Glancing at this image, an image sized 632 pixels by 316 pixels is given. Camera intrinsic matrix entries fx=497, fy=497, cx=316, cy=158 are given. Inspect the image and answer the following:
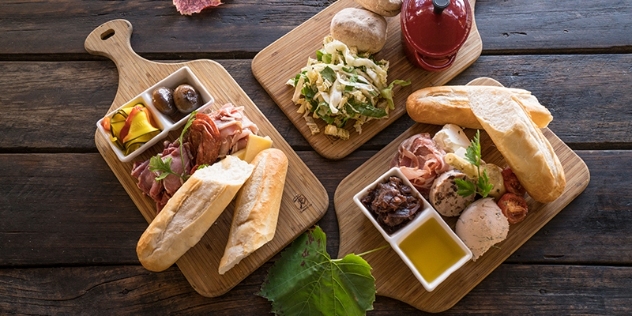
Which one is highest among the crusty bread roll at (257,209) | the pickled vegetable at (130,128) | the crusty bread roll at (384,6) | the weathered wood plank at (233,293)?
the crusty bread roll at (384,6)

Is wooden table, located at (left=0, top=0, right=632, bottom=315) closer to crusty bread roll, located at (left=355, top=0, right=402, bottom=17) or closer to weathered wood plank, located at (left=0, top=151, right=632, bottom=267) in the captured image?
weathered wood plank, located at (left=0, top=151, right=632, bottom=267)

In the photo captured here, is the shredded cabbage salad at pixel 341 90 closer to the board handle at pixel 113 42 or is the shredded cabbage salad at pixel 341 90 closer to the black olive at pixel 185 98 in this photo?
the black olive at pixel 185 98

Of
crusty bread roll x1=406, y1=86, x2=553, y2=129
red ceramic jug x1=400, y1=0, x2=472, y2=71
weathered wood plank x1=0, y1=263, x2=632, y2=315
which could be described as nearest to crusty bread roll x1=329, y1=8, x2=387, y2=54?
red ceramic jug x1=400, y1=0, x2=472, y2=71

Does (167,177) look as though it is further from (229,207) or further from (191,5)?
(191,5)

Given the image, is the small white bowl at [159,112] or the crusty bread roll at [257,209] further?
the small white bowl at [159,112]

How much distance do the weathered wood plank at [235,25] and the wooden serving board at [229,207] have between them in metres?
0.12

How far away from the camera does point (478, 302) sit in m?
2.38

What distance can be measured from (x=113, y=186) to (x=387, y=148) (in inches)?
55.6

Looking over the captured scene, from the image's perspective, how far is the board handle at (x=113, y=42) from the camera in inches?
106

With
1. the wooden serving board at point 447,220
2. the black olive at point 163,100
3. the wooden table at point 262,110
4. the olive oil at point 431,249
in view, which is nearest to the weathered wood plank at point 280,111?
the wooden table at point 262,110

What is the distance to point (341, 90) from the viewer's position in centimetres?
245

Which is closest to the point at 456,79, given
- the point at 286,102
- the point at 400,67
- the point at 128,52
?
the point at 400,67

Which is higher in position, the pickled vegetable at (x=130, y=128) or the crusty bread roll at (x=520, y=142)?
the pickled vegetable at (x=130, y=128)

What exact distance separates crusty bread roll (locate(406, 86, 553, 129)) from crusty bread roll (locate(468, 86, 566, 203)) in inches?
2.2
